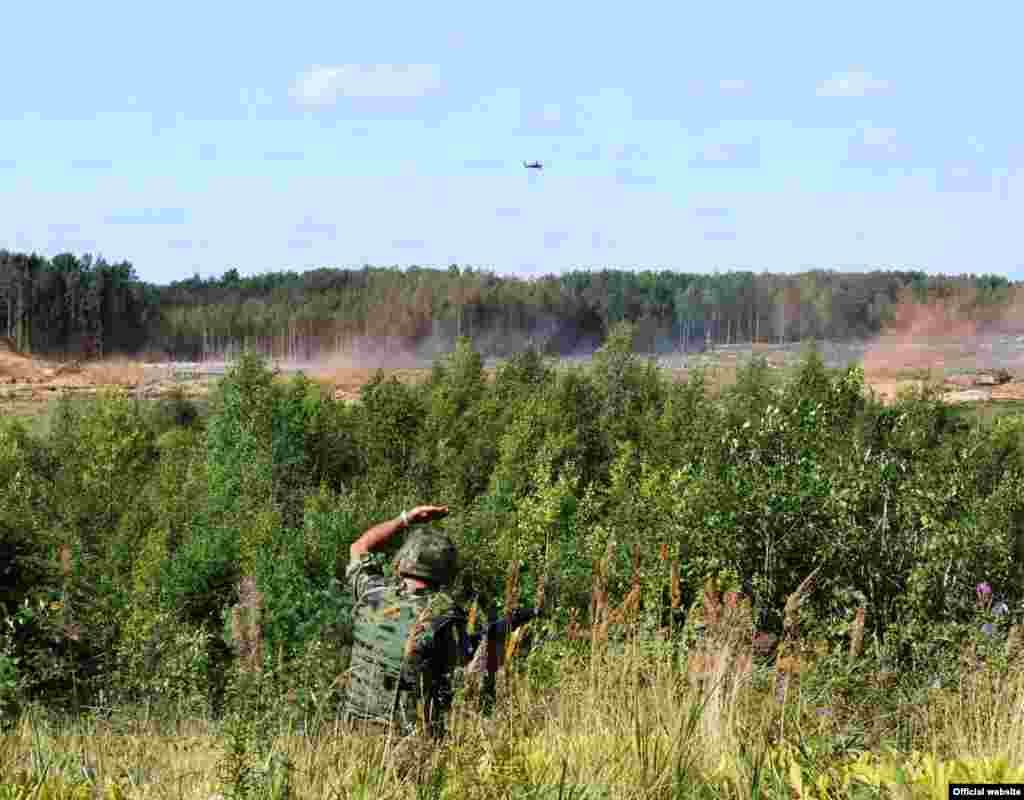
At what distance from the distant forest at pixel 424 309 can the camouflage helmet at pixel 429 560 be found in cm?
11900

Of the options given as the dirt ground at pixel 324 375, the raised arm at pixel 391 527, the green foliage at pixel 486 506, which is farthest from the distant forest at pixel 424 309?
the raised arm at pixel 391 527

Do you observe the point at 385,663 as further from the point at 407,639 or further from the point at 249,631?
the point at 249,631

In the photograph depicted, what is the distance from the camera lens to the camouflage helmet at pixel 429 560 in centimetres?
583

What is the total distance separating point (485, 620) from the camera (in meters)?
6.21

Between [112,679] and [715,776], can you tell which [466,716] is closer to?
[715,776]

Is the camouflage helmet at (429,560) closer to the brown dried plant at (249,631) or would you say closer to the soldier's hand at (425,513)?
the soldier's hand at (425,513)

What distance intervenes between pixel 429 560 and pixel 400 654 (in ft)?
1.47

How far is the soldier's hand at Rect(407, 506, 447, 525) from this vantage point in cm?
622

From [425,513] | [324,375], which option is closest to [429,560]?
[425,513]

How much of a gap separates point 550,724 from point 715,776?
2.45ft

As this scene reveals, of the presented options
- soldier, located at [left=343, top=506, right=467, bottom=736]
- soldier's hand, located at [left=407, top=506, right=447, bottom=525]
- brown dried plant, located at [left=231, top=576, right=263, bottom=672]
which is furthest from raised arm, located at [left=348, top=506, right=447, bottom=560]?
brown dried plant, located at [left=231, top=576, right=263, bottom=672]

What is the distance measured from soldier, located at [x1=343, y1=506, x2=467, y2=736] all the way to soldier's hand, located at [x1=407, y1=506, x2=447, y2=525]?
13 cm

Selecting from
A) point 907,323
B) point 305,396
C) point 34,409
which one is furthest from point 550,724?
point 907,323

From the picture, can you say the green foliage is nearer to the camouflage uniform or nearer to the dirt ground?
the camouflage uniform
